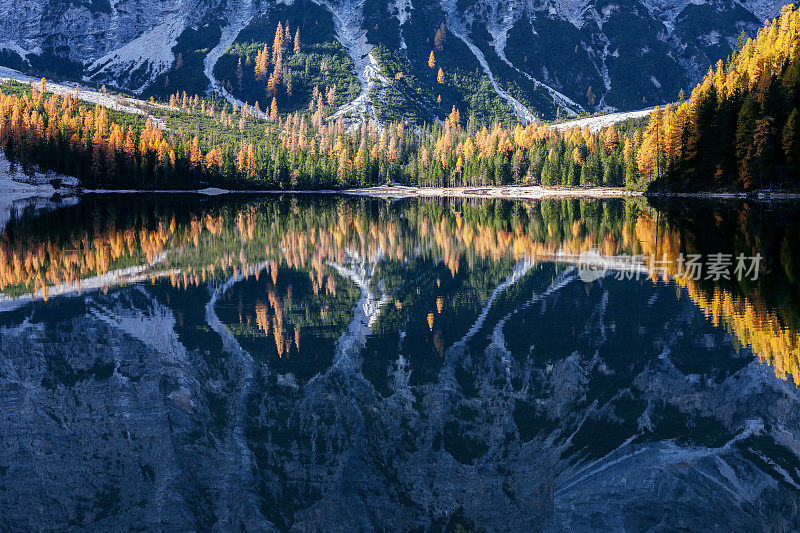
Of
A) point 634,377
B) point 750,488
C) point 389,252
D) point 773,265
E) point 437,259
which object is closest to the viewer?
point 750,488

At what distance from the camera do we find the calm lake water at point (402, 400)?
10.1m

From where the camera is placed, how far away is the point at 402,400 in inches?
567

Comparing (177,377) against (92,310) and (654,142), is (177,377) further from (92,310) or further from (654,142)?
(654,142)

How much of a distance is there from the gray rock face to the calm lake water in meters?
0.06

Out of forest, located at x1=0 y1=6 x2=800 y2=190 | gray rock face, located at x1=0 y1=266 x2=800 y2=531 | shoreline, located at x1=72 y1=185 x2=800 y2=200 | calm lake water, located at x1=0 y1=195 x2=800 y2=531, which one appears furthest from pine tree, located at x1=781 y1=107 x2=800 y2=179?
gray rock face, located at x1=0 y1=266 x2=800 y2=531

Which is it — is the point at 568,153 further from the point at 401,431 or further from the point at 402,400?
the point at 401,431

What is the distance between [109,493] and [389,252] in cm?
2919

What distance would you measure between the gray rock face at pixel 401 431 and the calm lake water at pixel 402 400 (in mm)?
55

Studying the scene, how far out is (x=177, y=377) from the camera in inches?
618

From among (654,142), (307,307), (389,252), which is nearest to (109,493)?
(307,307)

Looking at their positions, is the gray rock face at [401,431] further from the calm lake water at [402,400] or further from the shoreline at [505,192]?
the shoreline at [505,192]

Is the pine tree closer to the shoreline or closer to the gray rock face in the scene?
the shoreline

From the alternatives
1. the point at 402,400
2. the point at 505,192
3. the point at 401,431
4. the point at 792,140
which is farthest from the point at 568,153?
the point at 401,431

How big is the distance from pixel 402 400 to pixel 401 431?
1.52 meters
